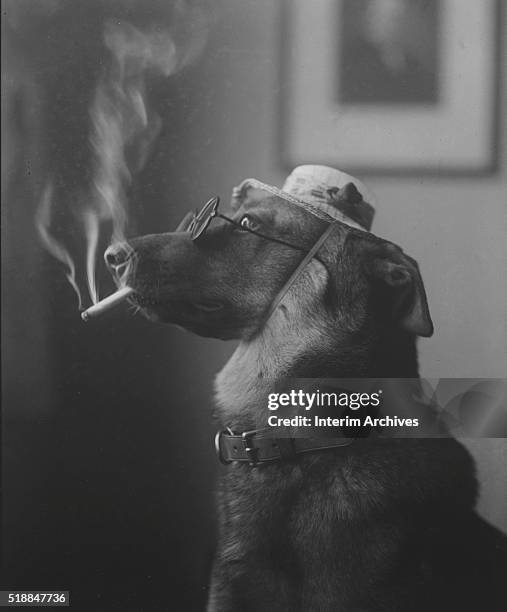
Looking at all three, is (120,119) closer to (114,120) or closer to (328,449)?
(114,120)

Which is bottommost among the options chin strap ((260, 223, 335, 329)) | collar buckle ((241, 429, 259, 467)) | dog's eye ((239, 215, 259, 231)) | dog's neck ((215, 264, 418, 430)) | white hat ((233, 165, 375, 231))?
collar buckle ((241, 429, 259, 467))

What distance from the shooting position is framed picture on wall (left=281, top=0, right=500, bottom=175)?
2.06 metres

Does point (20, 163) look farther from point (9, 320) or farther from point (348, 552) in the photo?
point (348, 552)

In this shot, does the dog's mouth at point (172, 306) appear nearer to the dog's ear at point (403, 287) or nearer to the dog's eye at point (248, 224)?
the dog's eye at point (248, 224)

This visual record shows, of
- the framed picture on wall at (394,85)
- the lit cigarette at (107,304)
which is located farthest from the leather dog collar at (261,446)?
the framed picture on wall at (394,85)

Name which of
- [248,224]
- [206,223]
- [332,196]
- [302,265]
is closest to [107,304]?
[206,223]

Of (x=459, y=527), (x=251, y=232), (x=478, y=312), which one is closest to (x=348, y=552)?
(x=459, y=527)

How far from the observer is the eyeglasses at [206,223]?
207cm

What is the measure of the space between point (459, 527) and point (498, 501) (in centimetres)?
15

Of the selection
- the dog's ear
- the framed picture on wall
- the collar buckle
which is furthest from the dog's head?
the collar buckle

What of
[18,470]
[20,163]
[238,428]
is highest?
[20,163]

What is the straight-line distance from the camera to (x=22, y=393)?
7.23 ft

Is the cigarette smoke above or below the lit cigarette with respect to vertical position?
above

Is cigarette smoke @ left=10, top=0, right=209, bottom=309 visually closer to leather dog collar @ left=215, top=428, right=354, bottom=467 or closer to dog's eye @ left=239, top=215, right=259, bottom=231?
dog's eye @ left=239, top=215, right=259, bottom=231
